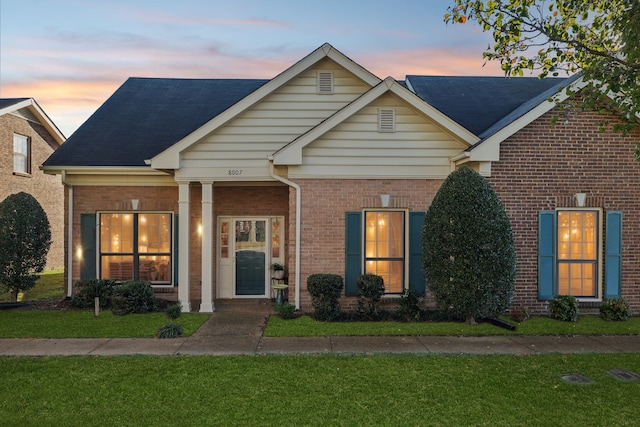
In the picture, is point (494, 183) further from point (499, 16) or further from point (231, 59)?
point (231, 59)

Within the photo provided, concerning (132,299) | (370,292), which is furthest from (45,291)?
(370,292)

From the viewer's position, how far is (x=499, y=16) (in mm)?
7250

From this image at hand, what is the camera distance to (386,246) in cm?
956

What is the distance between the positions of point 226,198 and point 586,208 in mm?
8778

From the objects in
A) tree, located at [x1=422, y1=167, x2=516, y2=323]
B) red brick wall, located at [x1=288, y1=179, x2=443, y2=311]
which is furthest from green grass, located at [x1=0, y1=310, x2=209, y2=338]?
tree, located at [x1=422, y1=167, x2=516, y2=323]

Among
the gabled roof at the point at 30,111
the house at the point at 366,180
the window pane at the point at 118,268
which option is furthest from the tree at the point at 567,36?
the gabled roof at the point at 30,111

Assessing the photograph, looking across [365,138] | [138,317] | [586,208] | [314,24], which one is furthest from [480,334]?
[314,24]

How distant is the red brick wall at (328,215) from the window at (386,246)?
36 centimetres

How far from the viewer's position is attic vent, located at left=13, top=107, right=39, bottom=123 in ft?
56.1

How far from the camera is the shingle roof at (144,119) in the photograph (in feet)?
35.8

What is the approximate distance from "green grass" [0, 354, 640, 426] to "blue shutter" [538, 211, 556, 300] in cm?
263

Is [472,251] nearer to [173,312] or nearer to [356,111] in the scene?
[356,111]

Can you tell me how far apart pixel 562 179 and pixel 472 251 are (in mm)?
3178

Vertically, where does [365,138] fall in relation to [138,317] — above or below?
above
